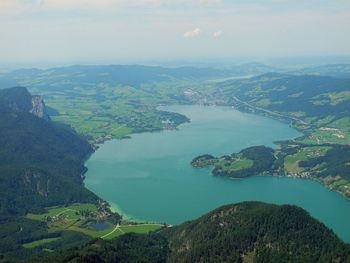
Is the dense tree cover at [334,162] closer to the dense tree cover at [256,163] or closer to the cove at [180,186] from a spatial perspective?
the cove at [180,186]

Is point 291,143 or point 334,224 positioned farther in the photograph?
point 291,143

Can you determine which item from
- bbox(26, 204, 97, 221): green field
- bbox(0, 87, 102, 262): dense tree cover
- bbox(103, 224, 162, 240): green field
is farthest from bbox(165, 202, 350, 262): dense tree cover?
bbox(26, 204, 97, 221): green field

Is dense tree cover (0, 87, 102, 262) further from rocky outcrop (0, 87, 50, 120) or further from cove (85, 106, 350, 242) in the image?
rocky outcrop (0, 87, 50, 120)

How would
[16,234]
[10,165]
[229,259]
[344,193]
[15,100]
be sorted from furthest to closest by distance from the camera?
1. [15,100]
2. [10,165]
3. [344,193]
4. [16,234]
5. [229,259]

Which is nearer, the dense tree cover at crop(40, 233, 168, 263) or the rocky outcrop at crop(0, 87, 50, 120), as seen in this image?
the dense tree cover at crop(40, 233, 168, 263)

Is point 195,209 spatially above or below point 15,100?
below

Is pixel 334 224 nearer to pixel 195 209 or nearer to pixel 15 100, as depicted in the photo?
pixel 195 209

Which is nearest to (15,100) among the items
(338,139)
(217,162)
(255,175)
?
(217,162)
